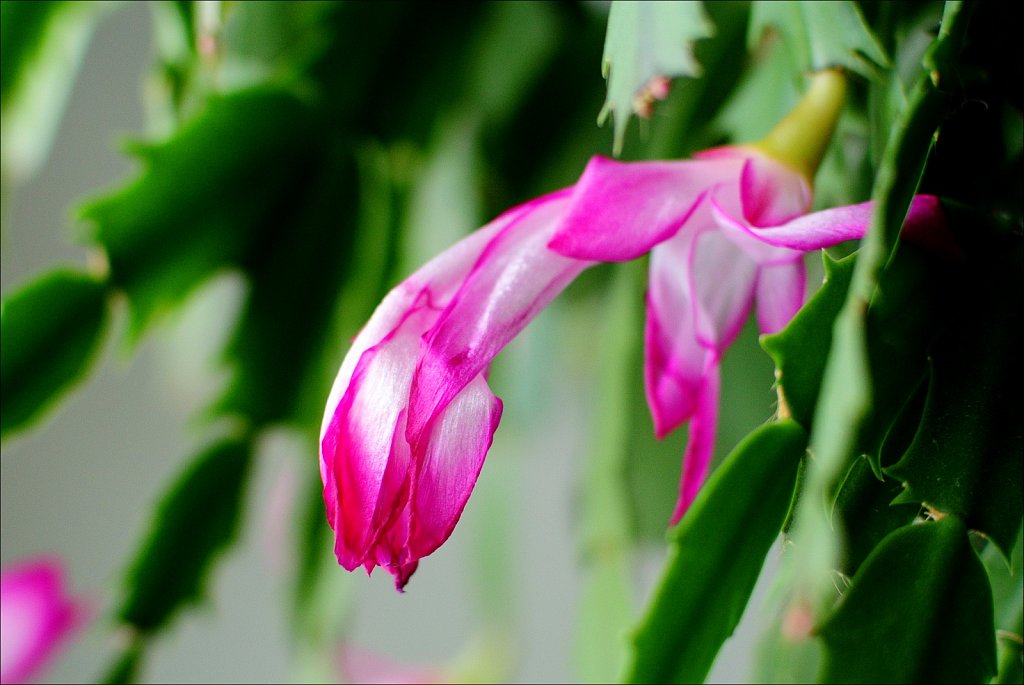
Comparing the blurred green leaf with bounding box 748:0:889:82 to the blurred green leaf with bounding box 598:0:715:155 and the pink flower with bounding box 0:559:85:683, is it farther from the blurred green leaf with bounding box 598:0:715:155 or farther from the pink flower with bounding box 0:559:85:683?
the pink flower with bounding box 0:559:85:683

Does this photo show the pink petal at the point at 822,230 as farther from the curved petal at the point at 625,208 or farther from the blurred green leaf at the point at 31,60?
the blurred green leaf at the point at 31,60

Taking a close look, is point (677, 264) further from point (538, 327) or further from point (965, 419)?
point (538, 327)

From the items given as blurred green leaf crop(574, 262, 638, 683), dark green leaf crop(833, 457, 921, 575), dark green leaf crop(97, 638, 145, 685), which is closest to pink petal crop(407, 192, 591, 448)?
dark green leaf crop(833, 457, 921, 575)

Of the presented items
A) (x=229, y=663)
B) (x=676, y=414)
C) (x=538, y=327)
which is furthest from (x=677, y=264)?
(x=229, y=663)

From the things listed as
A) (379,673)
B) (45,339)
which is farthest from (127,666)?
(379,673)

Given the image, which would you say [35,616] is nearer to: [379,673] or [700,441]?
[379,673]

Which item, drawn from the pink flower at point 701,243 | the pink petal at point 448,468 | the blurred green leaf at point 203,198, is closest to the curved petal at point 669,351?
the pink flower at point 701,243
